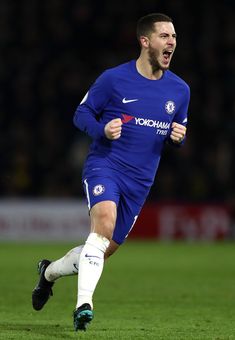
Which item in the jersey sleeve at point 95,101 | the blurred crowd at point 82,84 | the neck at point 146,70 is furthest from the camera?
the blurred crowd at point 82,84

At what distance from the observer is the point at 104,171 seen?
6996mm

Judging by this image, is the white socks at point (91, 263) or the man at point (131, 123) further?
the man at point (131, 123)

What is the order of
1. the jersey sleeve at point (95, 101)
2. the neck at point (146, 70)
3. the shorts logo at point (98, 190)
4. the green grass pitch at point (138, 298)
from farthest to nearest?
1. the neck at point (146, 70)
2. the jersey sleeve at point (95, 101)
3. the green grass pitch at point (138, 298)
4. the shorts logo at point (98, 190)

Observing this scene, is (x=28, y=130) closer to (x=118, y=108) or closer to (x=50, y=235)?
(x=50, y=235)

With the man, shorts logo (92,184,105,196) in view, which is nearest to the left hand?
the man

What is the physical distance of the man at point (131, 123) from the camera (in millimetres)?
7031

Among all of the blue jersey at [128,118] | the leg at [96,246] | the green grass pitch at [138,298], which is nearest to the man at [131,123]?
the blue jersey at [128,118]

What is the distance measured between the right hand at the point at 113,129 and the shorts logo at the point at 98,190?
1.20 feet

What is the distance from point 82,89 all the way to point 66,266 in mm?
11677

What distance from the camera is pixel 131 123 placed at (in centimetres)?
713

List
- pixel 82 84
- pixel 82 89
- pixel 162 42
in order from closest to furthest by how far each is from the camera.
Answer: pixel 162 42 → pixel 82 89 → pixel 82 84

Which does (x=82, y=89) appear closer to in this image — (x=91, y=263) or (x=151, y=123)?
(x=151, y=123)

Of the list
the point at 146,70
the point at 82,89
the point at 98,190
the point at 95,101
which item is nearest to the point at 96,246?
the point at 98,190

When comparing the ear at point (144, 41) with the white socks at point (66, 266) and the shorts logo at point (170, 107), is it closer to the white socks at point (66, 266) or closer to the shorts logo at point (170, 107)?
the shorts logo at point (170, 107)
